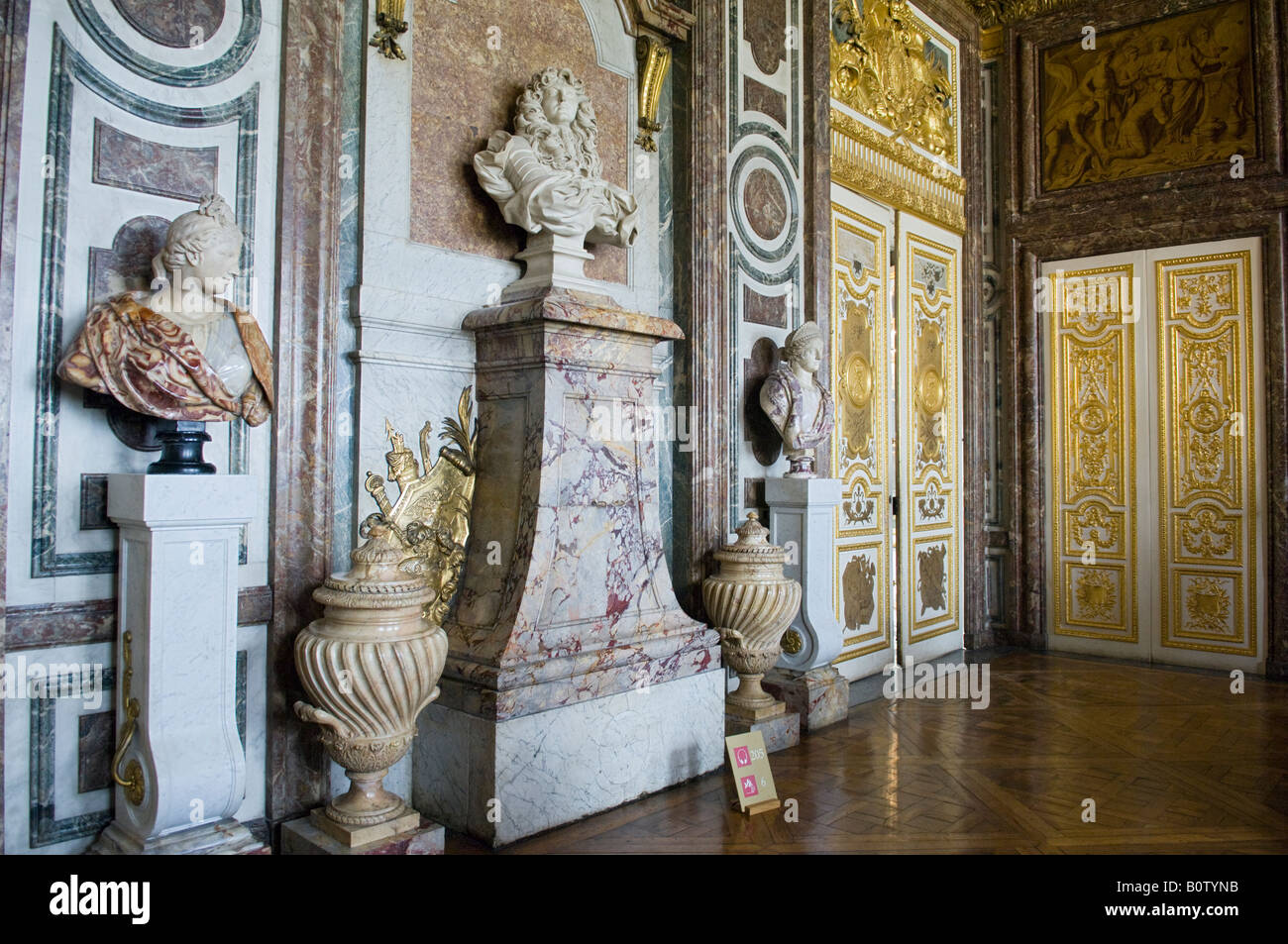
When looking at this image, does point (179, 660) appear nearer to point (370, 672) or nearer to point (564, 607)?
point (370, 672)

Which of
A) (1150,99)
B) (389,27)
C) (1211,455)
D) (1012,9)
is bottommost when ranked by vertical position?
(1211,455)

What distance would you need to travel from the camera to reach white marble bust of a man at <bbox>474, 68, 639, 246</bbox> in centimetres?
342

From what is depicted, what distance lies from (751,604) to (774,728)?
1.83 ft

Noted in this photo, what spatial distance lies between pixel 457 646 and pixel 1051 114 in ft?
19.0

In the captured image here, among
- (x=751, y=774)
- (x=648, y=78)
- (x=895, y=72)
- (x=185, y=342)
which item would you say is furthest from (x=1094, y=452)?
(x=185, y=342)

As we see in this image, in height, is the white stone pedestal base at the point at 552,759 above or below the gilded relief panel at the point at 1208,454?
below

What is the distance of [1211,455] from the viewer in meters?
5.88

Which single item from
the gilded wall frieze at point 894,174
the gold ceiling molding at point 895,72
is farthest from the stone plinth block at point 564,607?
the gold ceiling molding at point 895,72

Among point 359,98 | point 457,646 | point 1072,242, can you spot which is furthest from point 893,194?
point 457,646

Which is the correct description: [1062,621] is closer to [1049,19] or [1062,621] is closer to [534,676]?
[1049,19]

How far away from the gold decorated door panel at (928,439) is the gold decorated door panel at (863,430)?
0.15 meters

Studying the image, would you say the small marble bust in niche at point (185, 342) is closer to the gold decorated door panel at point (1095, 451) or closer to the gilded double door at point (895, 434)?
the gilded double door at point (895, 434)

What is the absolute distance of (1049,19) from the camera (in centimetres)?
646

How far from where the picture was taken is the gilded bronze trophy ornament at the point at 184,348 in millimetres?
2328
